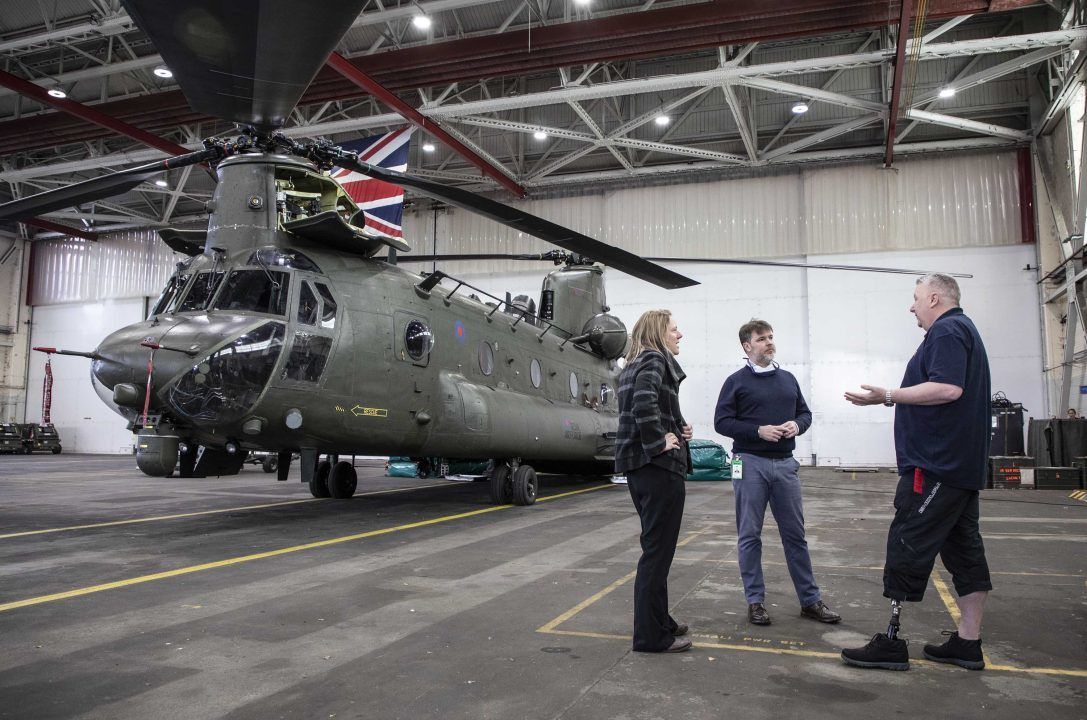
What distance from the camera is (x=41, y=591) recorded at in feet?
16.5

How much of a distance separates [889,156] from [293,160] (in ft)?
65.4

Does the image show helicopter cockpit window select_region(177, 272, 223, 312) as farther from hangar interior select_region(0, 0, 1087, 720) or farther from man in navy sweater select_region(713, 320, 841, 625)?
man in navy sweater select_region(713, 320, 841, 625)

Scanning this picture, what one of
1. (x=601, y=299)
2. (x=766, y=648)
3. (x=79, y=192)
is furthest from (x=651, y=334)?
(x=601, y=299)

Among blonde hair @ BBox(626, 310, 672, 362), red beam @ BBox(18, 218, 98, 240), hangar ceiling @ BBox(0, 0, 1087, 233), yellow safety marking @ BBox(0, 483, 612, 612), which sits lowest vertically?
yellow safety marking @ BBox(0, 483, 612, 612)

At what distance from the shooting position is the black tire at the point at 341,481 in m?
11.6

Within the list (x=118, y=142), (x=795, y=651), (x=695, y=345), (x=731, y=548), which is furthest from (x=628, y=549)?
(x=118, y=142)

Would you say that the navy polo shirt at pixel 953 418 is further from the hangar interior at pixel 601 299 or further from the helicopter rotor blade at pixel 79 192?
the helicopter rotor blade at pixel 79 192

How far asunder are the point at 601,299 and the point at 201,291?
10066 millimetres

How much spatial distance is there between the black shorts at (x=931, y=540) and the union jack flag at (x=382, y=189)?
16.5 m

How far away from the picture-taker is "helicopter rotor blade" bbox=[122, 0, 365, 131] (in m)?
4.52

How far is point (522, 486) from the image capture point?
11109 millimetres

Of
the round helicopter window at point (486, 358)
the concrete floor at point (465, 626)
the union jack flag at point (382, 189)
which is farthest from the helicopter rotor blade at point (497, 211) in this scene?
the union jack flag at point (382, 189)

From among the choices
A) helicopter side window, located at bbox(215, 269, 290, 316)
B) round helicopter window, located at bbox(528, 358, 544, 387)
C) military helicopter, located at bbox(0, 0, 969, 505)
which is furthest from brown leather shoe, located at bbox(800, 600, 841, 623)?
round helicopter window, located at bbox(528, 358, 544, 387)

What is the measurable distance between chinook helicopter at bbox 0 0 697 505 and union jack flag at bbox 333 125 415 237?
7946 mm
